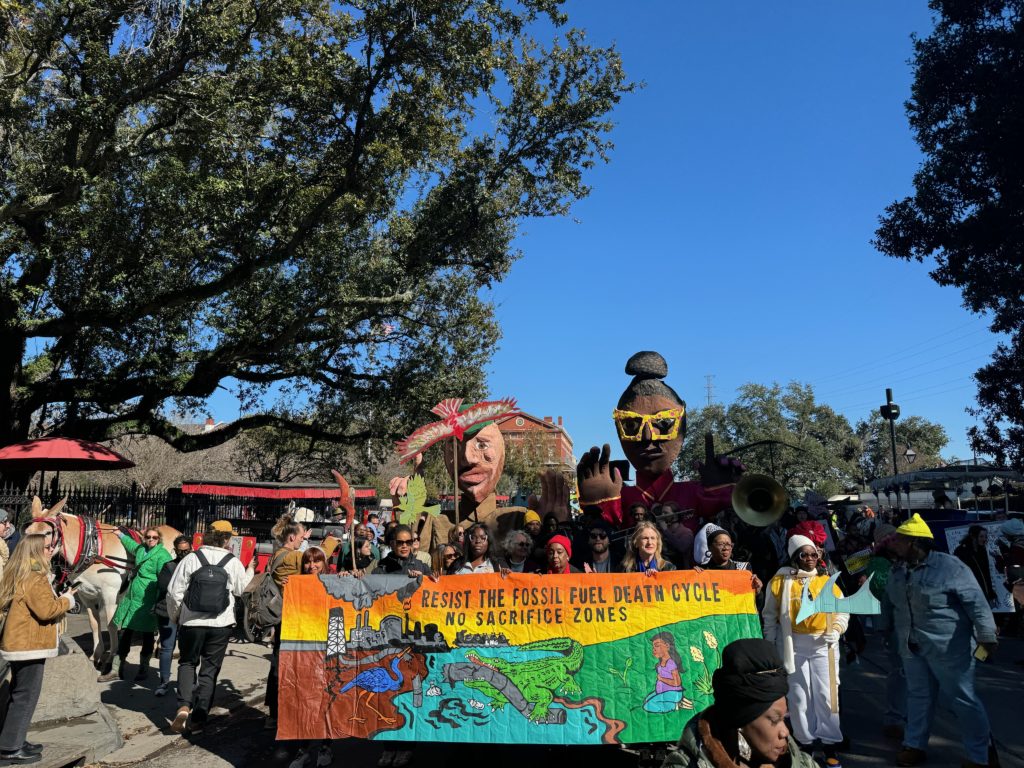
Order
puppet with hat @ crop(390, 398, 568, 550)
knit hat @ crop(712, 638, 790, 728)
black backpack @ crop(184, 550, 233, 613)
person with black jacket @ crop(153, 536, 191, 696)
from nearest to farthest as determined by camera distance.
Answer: knit hat @ crop(712, 638, 790, 728)
black backpack @ crop(184, 550, 233, 613)
person with black jacket @ crop(153, 536, 191, 696)
puppet with hat @ crop(390, 398, 568, 550)

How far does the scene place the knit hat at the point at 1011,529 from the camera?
1009 centimetres

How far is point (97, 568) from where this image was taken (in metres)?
8.91

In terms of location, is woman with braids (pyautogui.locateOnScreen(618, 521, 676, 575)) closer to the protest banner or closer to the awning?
the protest banner

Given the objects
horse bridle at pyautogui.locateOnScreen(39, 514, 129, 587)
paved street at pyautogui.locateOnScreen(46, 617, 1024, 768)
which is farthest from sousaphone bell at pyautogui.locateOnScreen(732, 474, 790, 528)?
horse bridle at pyautogui.locateOnScreen(39, 514, 129, 587)

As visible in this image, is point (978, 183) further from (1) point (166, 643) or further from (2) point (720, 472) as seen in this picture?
(1) point (166, 643)

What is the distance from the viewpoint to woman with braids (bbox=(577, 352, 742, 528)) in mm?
12320

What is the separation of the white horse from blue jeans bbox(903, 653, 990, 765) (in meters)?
7.80

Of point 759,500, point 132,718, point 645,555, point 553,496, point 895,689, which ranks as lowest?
point 132,718

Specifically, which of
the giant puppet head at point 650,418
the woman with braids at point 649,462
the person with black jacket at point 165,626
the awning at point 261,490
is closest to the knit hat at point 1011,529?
the woman with braids at point 649,462

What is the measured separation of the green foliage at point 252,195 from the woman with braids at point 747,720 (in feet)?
45.7

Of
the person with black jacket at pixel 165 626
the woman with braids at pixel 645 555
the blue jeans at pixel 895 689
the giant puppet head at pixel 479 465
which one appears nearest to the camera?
the woman with braids at pixel 645 555

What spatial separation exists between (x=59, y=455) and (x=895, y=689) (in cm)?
1300

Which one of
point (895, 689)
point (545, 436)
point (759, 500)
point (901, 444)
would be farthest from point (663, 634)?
point (901, 444)

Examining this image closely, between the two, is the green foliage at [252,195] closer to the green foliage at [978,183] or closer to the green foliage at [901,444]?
the green foliage at [978,183]
